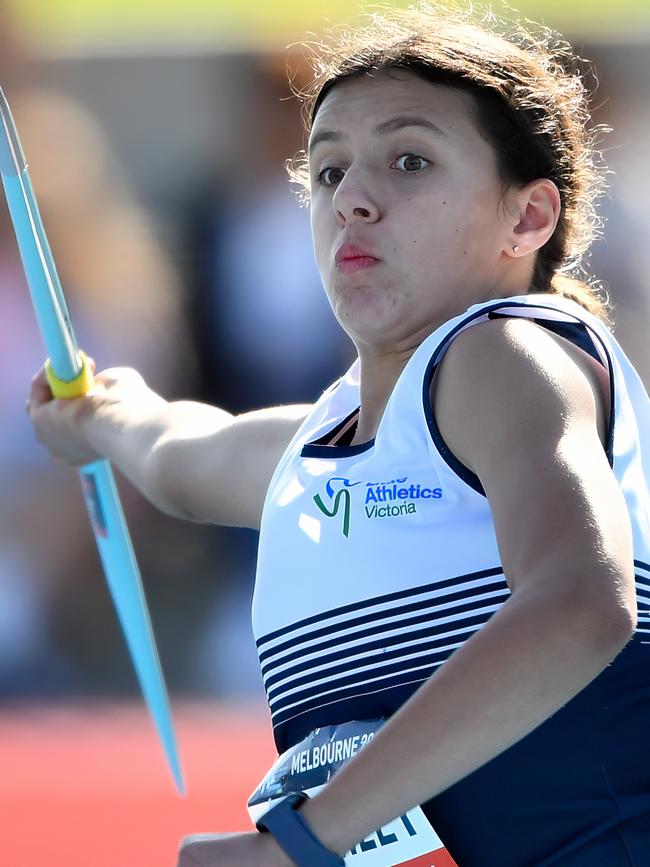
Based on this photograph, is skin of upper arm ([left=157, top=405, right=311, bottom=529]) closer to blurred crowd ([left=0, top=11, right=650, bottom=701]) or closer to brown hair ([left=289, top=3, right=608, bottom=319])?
brown hair ([left=289, top=3, right=608, bottom=319])

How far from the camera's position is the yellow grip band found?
232cm

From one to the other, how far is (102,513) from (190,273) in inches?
132

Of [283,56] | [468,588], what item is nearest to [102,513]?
[468,588]

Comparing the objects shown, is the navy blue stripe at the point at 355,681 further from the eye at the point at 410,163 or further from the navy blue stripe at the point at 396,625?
the eye at the point at 410,163

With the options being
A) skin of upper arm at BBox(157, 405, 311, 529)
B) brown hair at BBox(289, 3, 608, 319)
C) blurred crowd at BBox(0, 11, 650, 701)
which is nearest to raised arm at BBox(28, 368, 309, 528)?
skin of upper arm at BBox(157, 405, 311, 529)

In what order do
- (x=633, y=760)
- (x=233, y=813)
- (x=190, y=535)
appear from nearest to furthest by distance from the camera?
(x=633, y=760) → (x=233, y=813) → (x=190, y=535)

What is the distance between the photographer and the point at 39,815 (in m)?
3.69

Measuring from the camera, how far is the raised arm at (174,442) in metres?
1.91

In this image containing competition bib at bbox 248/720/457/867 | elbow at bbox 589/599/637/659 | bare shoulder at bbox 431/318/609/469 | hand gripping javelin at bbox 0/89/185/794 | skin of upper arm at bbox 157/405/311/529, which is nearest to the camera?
elbow at bbox 589/599/637/659

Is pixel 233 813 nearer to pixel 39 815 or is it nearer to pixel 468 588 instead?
pixel 39 815

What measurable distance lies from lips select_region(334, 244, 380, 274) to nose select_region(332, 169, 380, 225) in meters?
0.03

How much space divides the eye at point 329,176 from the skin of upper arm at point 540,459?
0.40 meters

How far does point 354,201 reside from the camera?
142cm

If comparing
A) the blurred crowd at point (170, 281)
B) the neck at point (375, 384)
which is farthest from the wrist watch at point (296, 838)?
the blurred crowd at point (170, 281)
